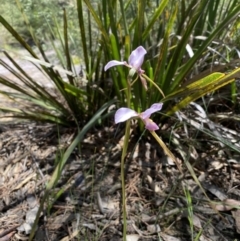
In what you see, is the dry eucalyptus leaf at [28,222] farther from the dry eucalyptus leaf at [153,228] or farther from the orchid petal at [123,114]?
the orchid petal at [123,114]

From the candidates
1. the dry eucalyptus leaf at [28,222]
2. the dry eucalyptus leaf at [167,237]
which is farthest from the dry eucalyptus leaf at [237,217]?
the dry eucalyptus leaf at [28,222]

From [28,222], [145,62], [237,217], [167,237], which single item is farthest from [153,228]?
[145,62]

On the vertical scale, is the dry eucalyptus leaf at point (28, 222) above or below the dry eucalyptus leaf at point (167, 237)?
above

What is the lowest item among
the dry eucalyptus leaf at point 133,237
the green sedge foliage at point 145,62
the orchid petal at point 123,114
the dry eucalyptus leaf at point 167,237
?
the dry eucalyptus leaf at point 167,237

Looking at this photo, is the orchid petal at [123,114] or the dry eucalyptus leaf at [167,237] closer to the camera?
the orchid petal at [123,114]

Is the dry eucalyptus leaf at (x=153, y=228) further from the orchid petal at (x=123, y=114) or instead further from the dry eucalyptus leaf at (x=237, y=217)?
the orchid petal at (x=123, y=114)

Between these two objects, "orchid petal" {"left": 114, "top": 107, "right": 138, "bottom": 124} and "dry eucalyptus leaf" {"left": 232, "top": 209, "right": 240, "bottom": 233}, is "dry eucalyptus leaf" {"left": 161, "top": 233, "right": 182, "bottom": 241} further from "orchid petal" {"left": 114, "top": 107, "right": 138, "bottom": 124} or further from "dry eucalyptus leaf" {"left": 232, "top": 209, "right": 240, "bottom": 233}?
"orchid petal" {"left": 114, "top": 107, "right": 138, "bottom": 124}

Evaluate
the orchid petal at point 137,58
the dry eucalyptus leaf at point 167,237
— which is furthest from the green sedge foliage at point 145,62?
the dry eucalyptus leaf at point 167,237

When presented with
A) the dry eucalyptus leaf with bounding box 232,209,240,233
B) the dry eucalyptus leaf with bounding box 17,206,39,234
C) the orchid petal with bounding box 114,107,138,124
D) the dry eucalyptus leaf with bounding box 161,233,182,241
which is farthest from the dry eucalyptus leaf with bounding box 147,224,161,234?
the orchid petal with bounding box 114,107,138,124

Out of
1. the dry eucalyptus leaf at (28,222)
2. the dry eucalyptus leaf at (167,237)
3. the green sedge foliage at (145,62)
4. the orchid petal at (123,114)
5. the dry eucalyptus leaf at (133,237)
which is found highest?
the orchid petal at (123,114)

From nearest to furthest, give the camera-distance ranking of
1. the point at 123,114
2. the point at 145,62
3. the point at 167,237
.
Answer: the point at 123,114 → the point at 167,237 → the point at 145,62

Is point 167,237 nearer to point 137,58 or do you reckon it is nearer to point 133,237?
point 133,237

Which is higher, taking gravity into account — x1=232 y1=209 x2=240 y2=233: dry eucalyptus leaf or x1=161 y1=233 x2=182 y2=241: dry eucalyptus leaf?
x1=161 y1=233 x2=182 y2=241: dry eucalyptus leaf
